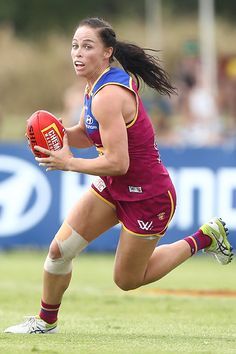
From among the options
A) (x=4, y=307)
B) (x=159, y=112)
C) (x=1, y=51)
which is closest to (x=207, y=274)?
(x=4, y=307)

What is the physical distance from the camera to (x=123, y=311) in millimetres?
11375

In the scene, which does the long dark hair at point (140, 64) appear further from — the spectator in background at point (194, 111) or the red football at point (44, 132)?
the spectator in background at point (194, 111)

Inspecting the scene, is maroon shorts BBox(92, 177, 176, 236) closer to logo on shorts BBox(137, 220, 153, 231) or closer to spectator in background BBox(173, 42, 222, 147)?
logo on shorts BBox(137, 220, 153, 231)

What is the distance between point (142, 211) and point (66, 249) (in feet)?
2.15

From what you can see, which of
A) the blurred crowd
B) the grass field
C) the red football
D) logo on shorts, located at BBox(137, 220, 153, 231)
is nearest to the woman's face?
the red football

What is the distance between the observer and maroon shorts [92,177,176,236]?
30.1 feet

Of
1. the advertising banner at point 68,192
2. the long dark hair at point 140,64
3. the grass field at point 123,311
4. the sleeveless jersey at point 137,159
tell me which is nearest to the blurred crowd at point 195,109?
the advertising banner at point 68,192

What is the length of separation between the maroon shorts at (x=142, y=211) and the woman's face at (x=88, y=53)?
89cm

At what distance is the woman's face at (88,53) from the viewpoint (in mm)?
8906

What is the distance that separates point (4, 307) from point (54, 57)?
102 feet

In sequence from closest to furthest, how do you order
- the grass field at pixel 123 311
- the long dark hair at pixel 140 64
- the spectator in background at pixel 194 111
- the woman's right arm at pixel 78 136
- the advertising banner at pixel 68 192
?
the grass field at pixel 123 311 < the long dark hair at pixel 140 64 < the woman's right arm at pixel 78 136 < the advertising banner at pixel 68 192 < the spectator in background at pixel 194 111

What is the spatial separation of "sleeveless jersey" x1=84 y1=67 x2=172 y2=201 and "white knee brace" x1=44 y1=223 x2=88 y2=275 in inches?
17.0

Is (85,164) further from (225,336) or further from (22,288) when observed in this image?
(22,288)

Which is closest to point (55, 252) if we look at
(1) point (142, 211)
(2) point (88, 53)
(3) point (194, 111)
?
(1) point (142, 211)
